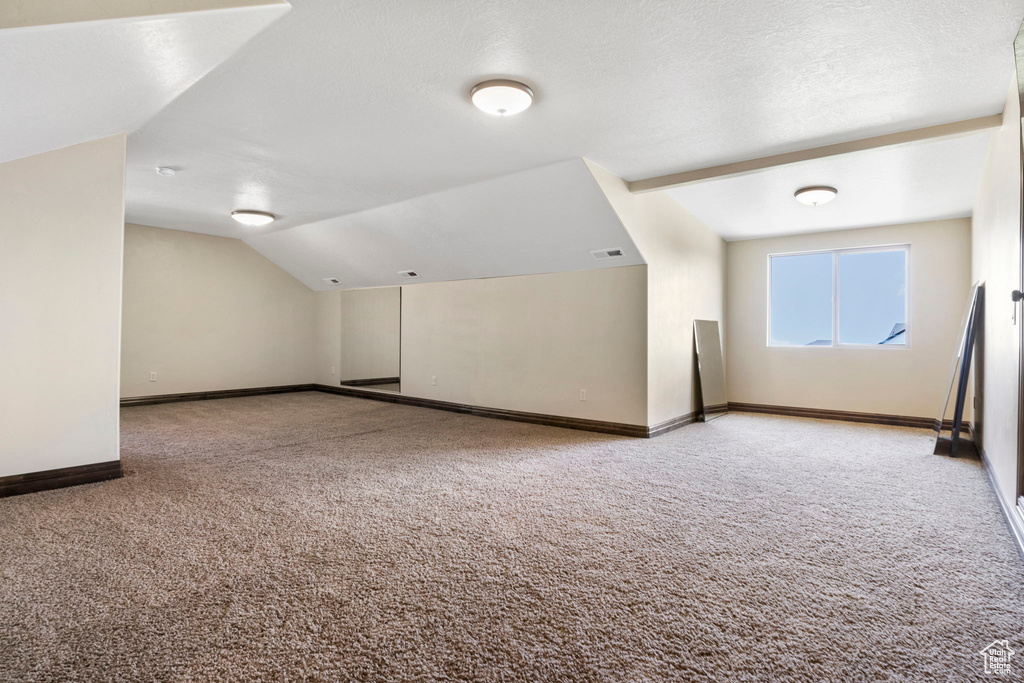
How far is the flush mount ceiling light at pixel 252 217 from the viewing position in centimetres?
609

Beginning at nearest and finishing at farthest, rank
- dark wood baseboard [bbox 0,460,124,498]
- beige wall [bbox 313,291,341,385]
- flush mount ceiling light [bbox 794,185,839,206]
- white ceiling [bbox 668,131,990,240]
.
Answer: dark wood baseboard [bbox 0,460,124,498] < white ceiling [bbox 668,131,990,240] < flush mount ceiling light [bbox 794,185,839,206] < beige wall [bbox 313,291,341,385]

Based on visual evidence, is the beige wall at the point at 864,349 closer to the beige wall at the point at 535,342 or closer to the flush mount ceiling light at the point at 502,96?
the beige wall at the point at 535,342

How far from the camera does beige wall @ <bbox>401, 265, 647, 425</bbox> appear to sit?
5.31 metres

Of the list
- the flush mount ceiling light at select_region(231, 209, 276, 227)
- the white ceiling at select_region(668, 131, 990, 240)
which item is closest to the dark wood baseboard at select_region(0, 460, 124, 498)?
the flush mount ceiling light at select_region(231, 209, 276, 227)

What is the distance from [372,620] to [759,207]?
18.2 ft

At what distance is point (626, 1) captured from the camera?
7.22 ft

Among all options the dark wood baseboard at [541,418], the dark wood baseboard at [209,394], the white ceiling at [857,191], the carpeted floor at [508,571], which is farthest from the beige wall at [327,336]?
the white ceiling at [857,191]

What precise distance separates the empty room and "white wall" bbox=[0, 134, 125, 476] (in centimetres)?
2

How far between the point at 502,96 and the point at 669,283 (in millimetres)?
3352

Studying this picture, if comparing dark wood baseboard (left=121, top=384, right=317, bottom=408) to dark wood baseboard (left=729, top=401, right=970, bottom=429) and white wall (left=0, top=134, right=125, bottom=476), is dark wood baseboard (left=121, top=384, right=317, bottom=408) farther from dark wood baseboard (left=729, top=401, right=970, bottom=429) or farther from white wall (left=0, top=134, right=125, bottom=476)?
dark wood baseboard (left=729, top=401, right=970, bottom=429)

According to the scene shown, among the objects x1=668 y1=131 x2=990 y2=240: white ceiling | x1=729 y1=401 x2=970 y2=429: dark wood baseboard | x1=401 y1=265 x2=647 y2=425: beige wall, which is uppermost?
x1=668 y1=131 x2=990 y2=240: white ceiling

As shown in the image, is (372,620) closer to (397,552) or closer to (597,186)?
(397,552)

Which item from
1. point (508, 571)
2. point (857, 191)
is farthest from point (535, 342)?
point (508, 571)

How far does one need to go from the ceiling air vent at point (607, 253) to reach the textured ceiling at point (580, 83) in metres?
0.95
